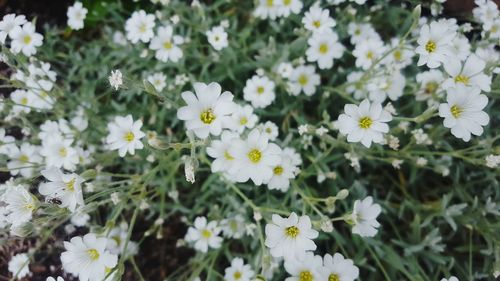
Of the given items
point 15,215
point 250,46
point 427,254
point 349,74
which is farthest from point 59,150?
point 427,254

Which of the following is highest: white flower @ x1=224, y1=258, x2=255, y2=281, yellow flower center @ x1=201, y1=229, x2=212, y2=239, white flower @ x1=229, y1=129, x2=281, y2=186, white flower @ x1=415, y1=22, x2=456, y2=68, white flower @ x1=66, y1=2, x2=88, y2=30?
white flower @ x1=66, y1=2, x2=88, y2=30

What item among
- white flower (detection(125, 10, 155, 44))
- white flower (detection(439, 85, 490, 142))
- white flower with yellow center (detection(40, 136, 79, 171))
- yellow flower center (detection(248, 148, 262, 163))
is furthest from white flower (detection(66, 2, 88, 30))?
white flower (detection(439, 85, 490, 142))

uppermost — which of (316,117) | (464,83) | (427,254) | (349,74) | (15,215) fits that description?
(15,215)

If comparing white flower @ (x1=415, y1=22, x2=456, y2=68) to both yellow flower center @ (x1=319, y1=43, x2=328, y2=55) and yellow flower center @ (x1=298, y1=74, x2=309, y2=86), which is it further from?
yellow flower center @ (x1=298, y1=74, x2=309, y2=86)

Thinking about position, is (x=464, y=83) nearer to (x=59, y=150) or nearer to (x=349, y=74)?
(x=349, y=74)

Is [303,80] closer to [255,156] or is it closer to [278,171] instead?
[278,171]

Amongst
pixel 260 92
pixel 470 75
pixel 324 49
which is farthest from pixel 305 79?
pixel 470 75
